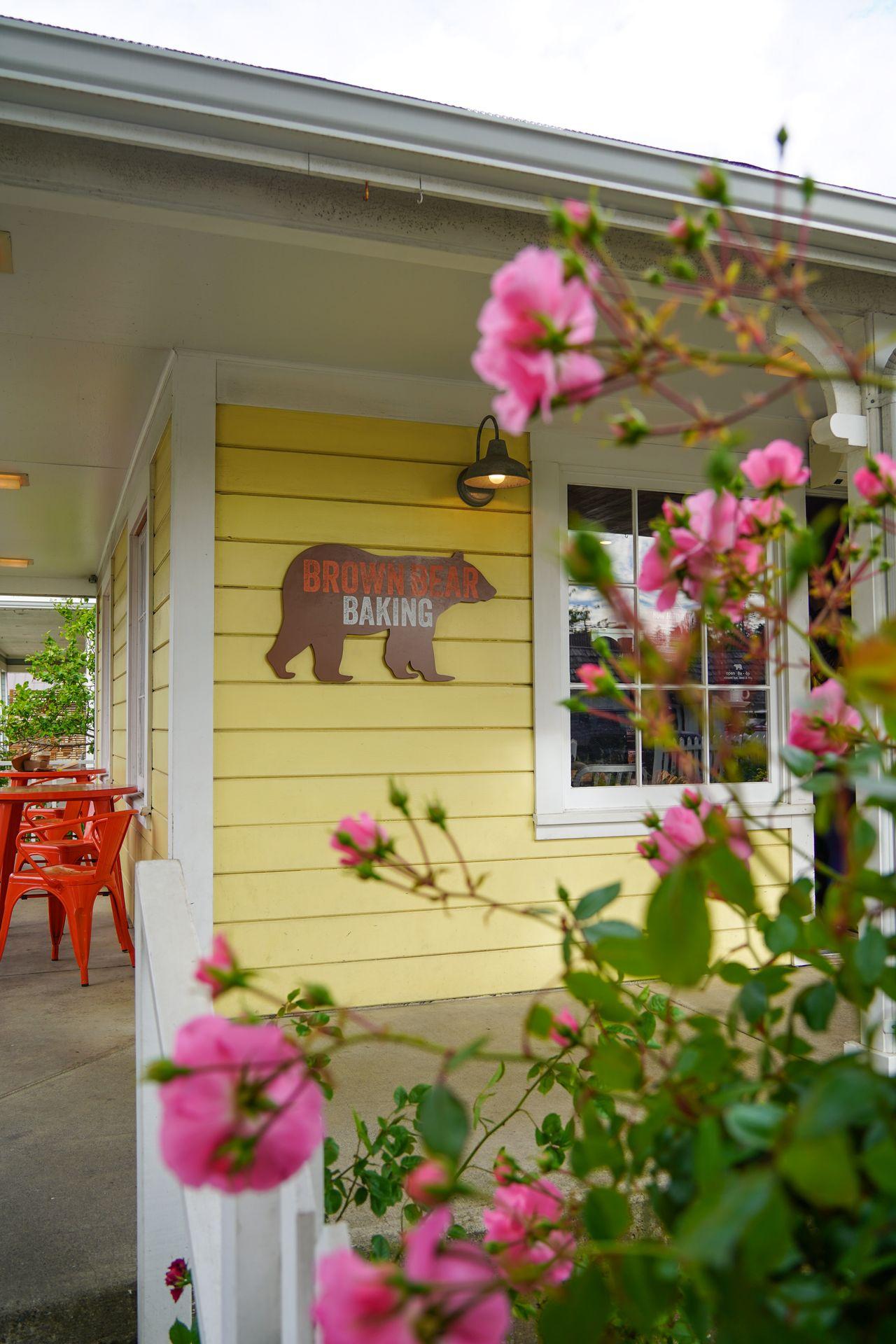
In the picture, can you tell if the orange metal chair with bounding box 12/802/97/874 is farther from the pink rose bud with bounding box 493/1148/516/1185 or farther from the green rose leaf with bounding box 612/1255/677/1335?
the green rose leaf with bounding box 612/1255/677/1335

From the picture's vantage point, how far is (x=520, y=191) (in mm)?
2225

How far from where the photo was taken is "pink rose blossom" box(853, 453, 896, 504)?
62cm

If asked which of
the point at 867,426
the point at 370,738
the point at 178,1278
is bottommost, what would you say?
the point at 178,1278

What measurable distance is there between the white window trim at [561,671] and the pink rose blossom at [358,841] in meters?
3.20

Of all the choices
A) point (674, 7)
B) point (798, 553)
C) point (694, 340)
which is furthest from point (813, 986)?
point (674, 7)

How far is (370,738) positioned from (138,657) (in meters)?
2.06

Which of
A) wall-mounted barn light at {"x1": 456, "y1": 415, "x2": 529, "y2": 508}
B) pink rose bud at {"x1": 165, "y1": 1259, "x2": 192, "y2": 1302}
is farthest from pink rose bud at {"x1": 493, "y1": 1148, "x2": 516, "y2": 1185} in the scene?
wall-mounted barn light at {"x1": 456, "y1": 415, "x2": 529, "y2": 508}

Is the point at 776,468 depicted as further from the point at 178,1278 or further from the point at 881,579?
the point at 881,579

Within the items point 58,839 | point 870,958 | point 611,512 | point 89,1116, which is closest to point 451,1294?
point 870,958

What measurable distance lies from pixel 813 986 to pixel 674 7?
6276mm

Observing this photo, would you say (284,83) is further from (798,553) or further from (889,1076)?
(889,1076)

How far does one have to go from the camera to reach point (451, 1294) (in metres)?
0.33

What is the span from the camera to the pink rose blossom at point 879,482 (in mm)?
619

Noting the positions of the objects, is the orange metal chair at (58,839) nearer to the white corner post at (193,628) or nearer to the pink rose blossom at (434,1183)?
the white corner post at (193,628)
